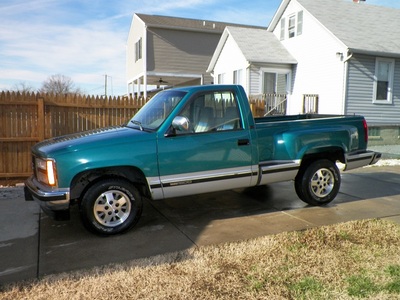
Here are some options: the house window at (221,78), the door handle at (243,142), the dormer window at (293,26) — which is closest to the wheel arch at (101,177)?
the door handle at (243,142)

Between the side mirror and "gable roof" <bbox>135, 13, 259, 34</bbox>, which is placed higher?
"gable roof" <bbox>135, 13, 259, 34</bbox>

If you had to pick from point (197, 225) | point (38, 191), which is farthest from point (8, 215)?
point (197, 225)

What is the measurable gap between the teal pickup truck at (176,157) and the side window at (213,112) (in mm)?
14

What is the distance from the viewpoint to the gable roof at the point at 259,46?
17.8m

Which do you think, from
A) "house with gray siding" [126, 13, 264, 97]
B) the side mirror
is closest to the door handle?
the side mirror

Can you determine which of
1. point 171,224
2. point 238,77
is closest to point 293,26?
point 238,77

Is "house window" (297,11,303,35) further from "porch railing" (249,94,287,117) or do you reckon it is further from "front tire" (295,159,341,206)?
"front tire" (295,159,341,206)

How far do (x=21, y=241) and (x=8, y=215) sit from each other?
1.35 metres

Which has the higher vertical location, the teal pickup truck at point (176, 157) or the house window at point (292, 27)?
the house window at point (292, 27)

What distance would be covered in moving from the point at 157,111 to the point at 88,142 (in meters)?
1.20

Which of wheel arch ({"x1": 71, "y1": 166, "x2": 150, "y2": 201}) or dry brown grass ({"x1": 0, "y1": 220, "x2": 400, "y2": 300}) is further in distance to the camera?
wheel arch ({"x1": 71, "y1": 166, "x2": 150, "y2": 201})

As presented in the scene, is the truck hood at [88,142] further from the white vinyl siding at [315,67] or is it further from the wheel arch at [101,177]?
the white vinyl siding at [315,67]

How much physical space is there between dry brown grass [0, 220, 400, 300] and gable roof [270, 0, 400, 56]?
12.4 metres

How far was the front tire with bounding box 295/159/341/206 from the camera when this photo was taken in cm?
591
